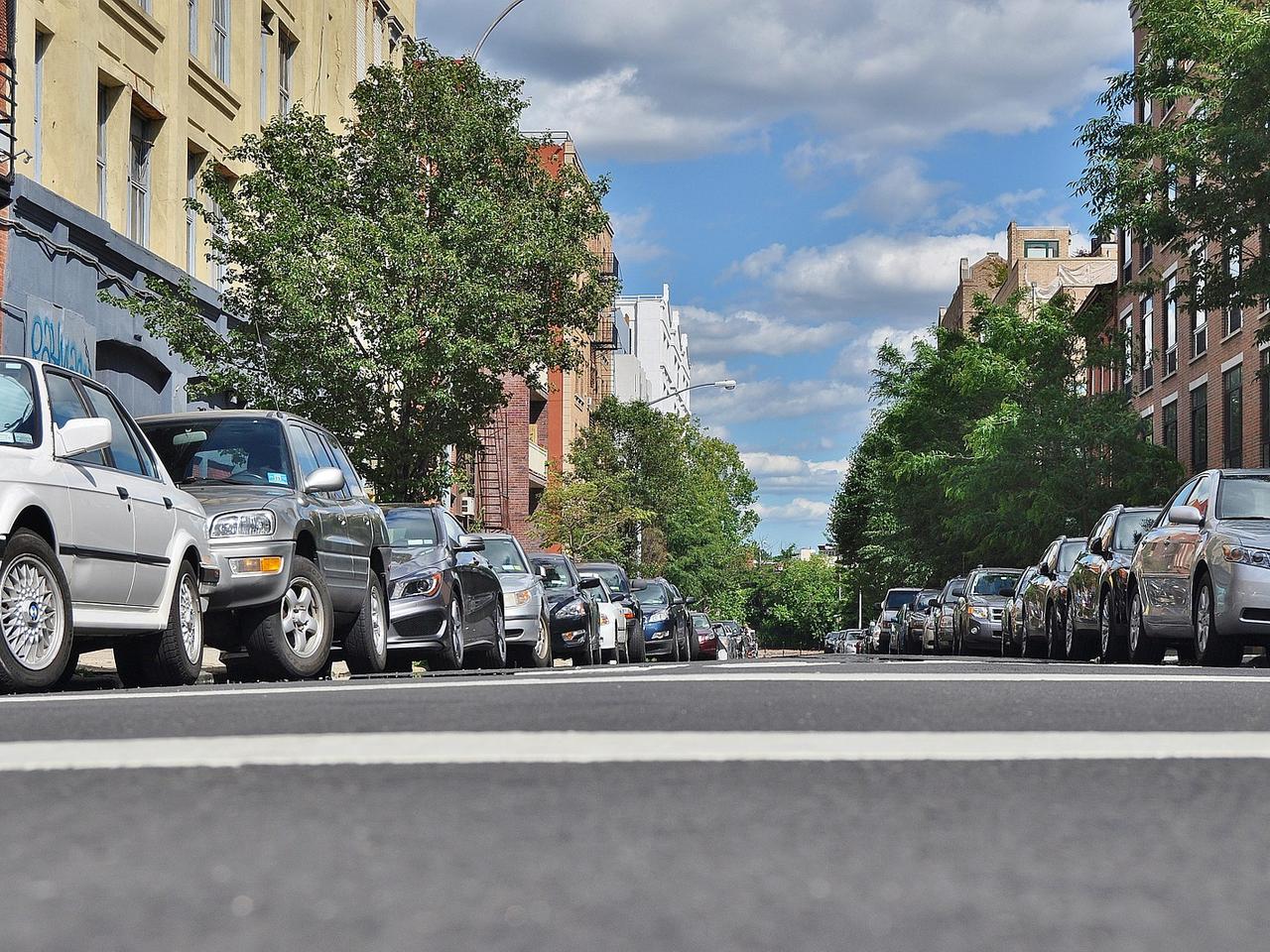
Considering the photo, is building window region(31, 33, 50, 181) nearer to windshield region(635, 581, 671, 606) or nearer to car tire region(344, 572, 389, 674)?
car tire region(344, 572, 389, 674)

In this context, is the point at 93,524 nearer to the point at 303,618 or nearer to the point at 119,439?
the point at 119,439

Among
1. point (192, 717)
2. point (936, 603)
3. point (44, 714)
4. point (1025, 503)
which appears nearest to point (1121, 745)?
point (192, 717)

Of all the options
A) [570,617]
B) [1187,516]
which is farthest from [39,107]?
[1187,516]

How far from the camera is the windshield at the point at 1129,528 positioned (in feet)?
58.6

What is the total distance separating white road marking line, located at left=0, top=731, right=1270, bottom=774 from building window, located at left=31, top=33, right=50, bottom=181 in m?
17.8

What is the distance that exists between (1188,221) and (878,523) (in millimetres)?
37212

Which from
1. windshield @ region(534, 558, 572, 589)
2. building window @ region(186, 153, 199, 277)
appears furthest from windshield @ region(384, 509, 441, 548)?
building window @ region(186, 153, 199, 277)

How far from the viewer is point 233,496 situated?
1237 centimetres

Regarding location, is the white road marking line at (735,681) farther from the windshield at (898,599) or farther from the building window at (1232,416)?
the windshield at (898,599)

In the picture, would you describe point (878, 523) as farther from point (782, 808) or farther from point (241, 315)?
point (782, 808)

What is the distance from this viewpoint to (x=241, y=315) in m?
26.9

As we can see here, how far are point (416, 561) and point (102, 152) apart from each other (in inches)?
425

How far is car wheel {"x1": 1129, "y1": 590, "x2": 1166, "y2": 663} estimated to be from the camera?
15.9 m

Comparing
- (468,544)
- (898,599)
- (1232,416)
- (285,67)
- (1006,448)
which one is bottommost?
(898,599)
